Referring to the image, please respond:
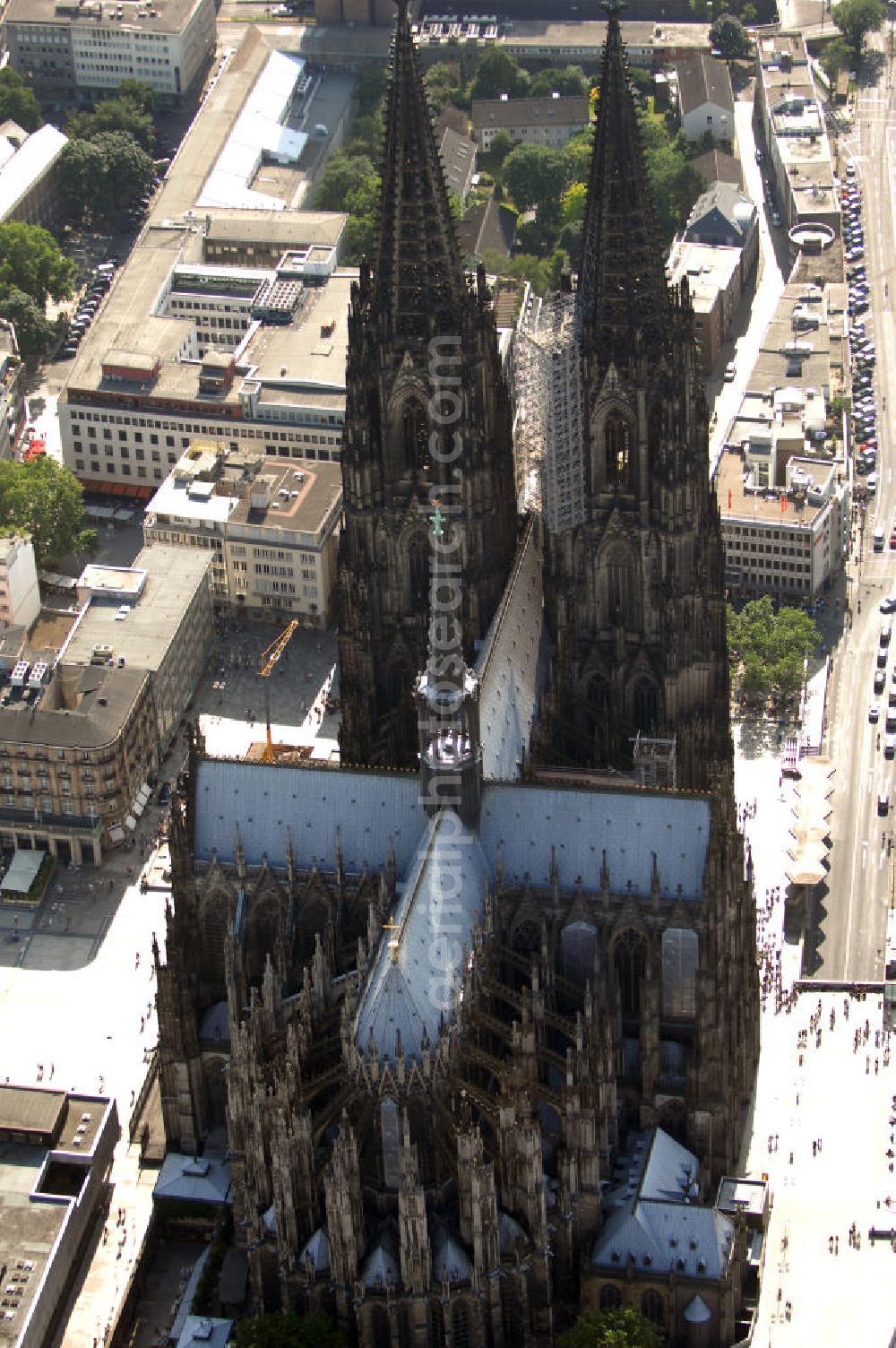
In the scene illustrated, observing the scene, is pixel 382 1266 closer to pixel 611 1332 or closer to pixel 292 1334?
pixel 292 1334

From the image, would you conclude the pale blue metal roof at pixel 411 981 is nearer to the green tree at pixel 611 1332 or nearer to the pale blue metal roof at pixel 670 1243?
the pale blue metal roof at pixel 670 1243

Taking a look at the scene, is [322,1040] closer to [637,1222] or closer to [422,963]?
[422,963]

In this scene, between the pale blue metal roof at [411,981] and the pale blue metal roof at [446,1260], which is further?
the pale blue metal roof at [446,1260]

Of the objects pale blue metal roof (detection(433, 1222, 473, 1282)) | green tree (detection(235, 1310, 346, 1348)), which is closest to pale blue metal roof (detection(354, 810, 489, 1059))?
pale blue metal roof (detection(433, 1222, 473, 1282))

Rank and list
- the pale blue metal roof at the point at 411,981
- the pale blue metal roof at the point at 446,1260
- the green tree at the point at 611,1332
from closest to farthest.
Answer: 1. the pale blue metal roof at the point at 411,981
2. the pale blue metal roof at the point at 446,1260
3. the green tree at the point at 611,1332

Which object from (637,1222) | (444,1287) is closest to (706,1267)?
(637,1222)

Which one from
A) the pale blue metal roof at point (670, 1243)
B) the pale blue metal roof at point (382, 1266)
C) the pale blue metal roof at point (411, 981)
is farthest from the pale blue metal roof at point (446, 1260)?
the pale blue metal roof at point (411, 981)
